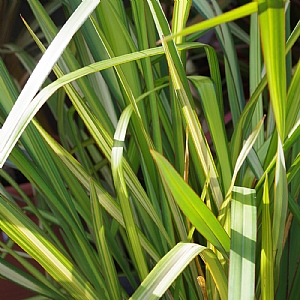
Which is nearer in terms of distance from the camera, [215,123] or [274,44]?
[274,44]

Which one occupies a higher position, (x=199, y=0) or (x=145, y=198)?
(x=199, y=0)

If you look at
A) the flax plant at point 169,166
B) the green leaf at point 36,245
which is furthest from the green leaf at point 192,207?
the green leaf at point 36,245

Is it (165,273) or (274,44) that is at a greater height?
(274,44)

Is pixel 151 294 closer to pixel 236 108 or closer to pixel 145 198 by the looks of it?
pixel 145 198

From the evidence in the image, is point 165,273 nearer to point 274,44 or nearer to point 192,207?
point 192,207

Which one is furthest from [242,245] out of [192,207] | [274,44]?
[274,44]

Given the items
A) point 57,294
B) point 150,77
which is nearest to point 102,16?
point 150,77

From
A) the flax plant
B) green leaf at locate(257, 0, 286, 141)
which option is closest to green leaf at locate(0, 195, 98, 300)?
the flax plant

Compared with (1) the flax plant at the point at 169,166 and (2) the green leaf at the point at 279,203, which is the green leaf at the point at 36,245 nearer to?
(1) the flax plant at the point at 169,166
